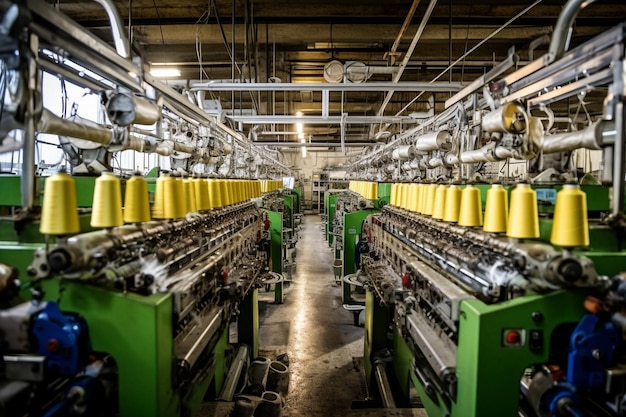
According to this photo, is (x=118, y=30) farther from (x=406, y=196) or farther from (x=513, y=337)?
(x=406, y=196)

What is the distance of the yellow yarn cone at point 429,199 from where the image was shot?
324 cm

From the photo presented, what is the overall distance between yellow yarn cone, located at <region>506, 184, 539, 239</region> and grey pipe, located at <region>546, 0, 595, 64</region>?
30.1 inches

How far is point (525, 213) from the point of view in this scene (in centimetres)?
198

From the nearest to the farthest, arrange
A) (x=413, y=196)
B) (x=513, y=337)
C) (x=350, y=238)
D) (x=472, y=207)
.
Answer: (x=513, y=337), (x=472, y=207), (x=413, y=196), (x=350, y=238)

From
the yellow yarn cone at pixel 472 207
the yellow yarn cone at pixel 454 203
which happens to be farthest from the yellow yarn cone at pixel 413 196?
the yellow yarn cone at pixel 472 207

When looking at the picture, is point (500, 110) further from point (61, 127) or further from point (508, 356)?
point (61, 127)

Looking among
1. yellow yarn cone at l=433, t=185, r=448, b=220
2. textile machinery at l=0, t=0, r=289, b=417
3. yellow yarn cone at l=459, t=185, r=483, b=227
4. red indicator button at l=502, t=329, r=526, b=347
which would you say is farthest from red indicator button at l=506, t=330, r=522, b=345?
textile machinery at l=0, t=0, r=289, b=417

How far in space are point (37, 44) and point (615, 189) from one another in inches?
109

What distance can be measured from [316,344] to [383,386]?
2165mm

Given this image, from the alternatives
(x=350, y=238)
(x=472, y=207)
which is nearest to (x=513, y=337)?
(x=472, y=207)

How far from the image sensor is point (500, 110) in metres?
2.41

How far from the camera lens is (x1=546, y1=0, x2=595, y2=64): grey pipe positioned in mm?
2133

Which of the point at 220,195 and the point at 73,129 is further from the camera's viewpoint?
the point at 220,195

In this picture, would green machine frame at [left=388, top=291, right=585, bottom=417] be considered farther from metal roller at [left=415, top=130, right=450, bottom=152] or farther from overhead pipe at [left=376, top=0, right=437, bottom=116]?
overhead pipe at [left=376, top=0, right=437, bottom=116]
